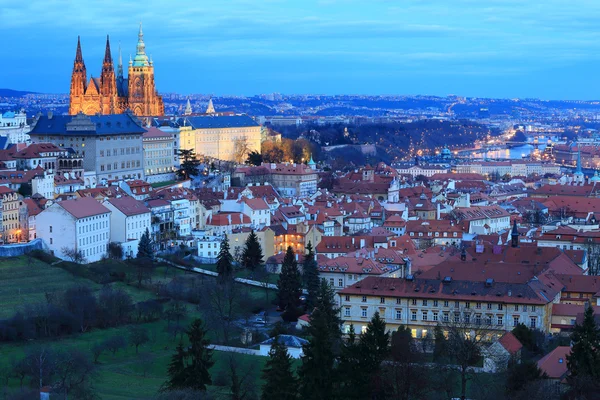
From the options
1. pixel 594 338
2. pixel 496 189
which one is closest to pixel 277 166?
pixel 496 189

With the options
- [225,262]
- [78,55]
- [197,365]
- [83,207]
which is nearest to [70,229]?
[83,207]

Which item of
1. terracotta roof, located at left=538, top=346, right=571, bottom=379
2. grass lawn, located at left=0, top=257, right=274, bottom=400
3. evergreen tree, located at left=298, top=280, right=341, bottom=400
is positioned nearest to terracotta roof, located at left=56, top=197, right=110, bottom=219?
grass lawn, located at left=0, top=257, right=274, bottom=400

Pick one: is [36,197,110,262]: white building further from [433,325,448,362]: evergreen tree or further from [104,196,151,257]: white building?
[433,325,448,362]: evergreen tree

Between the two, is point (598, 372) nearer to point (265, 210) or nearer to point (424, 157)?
point (265, 210)

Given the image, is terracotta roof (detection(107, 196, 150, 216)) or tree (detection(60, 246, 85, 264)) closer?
tree (detection(60, 246, 85, 264))

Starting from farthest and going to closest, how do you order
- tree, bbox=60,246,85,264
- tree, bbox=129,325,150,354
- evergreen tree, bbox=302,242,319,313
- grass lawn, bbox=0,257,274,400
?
tree, bbox=60,246,85,264 → evergreen tree, bbox=302,242,319,313 → tree, bbox=129,325,150,354 → grass lawn, bbox=0,257,274,400
